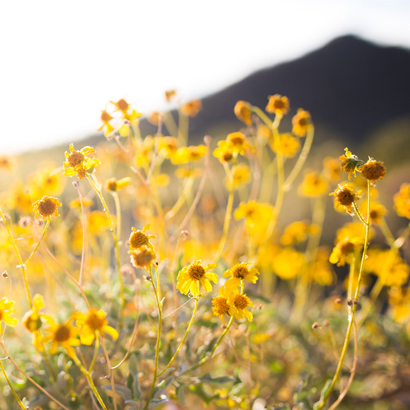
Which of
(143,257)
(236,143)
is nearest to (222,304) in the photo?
(143,257)

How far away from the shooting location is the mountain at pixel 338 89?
6383mm

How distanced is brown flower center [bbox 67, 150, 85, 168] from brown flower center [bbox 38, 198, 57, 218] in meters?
0.10

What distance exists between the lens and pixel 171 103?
161 centimetres

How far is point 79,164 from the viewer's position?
33.2 inches

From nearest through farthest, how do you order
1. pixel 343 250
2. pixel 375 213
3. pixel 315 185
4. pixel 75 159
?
pixel 75 159 → pixel 343 250 → pixel 375 213 → pixel 315 185

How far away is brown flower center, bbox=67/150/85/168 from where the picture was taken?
0.84m

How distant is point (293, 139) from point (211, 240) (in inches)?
39.0

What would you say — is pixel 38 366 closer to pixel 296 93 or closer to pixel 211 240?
pixel 211 240

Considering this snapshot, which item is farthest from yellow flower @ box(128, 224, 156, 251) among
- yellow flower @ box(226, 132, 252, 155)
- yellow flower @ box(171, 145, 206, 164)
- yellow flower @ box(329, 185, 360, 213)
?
yellow flower @ box(171, 145, 206, 164)

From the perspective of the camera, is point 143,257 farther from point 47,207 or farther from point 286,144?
point 286,144

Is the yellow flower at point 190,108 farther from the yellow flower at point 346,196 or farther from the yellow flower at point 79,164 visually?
the yellow flower at point 346,196

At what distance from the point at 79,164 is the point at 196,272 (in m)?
0.39

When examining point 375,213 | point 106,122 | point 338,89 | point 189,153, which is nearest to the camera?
point 106,122

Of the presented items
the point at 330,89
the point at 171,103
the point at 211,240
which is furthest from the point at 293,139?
the point at 330,89
